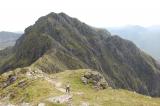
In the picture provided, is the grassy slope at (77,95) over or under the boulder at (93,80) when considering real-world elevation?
under

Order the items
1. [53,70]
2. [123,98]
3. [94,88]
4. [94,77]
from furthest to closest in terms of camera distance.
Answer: [53,70] < [94,77] < [94,88] < [123,98]

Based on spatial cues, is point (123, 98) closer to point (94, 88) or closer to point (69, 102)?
point (69, 102)

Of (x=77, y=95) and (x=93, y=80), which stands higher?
(x=93, y=80)

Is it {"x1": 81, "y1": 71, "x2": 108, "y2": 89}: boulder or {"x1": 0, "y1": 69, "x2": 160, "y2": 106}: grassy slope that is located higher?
{"x1": 81, "y1": 71, "x2": 108, "y2": 89}: boulder

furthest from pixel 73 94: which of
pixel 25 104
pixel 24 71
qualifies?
pixel 24 71

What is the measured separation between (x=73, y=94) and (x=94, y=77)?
2835cm

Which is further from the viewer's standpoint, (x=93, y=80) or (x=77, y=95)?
(x=93, y=80)

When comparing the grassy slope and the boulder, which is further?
the boulder

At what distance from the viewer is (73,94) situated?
220 feet

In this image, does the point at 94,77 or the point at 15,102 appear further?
the point at 94,77

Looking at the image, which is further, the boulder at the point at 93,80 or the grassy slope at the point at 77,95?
the boulder at the point at 93,80

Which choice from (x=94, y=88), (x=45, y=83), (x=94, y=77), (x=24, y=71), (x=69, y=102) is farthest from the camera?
(x=24, y=71)

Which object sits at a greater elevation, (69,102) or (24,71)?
(24,71)

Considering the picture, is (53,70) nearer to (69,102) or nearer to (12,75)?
(12,75)
